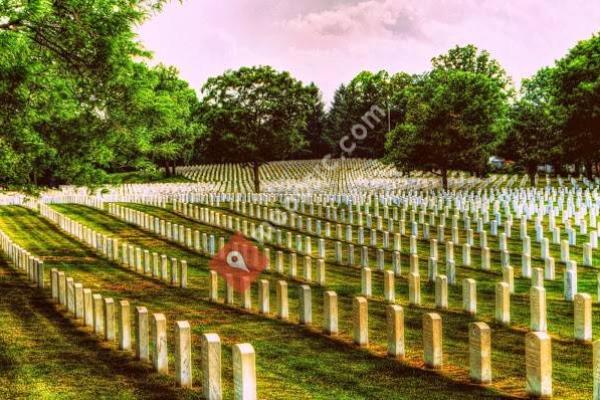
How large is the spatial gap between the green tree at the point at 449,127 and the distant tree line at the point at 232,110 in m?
0.09

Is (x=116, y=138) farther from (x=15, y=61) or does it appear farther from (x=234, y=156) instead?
(x=234, y=156)

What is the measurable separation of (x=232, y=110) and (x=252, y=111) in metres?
1.71

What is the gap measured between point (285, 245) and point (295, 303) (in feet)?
35.0

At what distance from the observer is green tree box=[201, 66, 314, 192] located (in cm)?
5284

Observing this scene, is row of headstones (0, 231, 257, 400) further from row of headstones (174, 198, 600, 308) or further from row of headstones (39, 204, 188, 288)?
row of headstones (174, 198, 600, 308)

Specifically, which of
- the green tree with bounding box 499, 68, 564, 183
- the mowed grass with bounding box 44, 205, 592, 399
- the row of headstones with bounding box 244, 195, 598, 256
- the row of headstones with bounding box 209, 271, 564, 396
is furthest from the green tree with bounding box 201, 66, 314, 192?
the row of headstones with bounding box 209, 271, 564, 396

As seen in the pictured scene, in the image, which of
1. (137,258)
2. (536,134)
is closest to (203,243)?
(137,258)

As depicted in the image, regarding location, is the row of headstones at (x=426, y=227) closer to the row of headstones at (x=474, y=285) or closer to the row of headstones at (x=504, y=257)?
the row of headstones at (x=504, y=257)

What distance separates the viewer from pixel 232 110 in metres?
52.3

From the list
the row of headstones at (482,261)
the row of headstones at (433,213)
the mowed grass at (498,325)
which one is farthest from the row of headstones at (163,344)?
the row of headstones at (433,213)

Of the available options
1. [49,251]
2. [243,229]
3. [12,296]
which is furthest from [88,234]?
[12,296]

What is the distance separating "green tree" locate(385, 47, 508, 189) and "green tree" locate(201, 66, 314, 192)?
915 centimetres

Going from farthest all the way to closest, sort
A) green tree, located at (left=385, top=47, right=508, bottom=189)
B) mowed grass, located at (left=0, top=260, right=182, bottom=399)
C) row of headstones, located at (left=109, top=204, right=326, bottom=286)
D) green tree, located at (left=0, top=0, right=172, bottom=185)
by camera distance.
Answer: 1. green tree, located at (left=385, top=47, right=508, bottom=189)
2. row of headstones, located at (left=109, top=204, right=326, bottom=286)
3. green tree, located at (left=0, top=0, right=172, bottom=185)
4. mowed grass, located at (left=0, top=260, right=182, bottom=399)

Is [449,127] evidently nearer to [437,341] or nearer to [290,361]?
[290,361]
